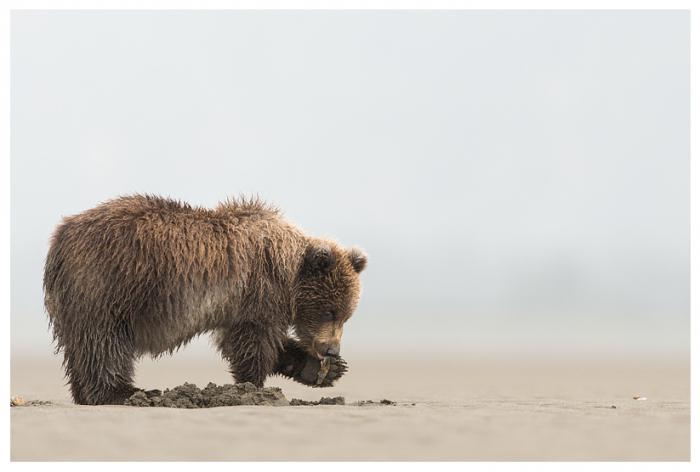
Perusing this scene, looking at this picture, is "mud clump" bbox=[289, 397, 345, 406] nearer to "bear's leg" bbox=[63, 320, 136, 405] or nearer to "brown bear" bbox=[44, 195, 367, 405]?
"brown bear" bbox=[44, 195, 367, 405]

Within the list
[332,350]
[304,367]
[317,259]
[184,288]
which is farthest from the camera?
[304,367]

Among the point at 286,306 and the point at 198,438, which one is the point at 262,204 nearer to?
the point at 286,306

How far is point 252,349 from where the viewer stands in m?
13.5

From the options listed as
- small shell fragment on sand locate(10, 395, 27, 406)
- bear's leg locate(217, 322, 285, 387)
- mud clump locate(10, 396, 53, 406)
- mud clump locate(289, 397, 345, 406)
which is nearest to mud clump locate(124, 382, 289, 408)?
mud clump locate(289, 397, 345, 406)

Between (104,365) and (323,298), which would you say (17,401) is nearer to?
(104,365)

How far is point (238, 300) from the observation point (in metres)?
13.4

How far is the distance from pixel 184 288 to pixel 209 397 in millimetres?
1411

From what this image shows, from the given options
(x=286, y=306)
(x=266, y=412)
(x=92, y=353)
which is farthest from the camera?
(x=286, y=306)

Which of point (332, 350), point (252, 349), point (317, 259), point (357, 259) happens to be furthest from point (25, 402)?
point (357, 259)

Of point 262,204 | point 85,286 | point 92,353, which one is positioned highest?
point 262,204

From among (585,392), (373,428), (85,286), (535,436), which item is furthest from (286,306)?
(585,392)

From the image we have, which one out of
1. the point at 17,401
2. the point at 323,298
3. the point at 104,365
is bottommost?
the point at 17,401
